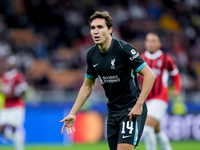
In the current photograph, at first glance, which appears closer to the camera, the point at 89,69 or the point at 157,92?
the point at 89,69

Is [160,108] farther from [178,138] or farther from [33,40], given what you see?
[33,40]

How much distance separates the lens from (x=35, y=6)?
666 inches

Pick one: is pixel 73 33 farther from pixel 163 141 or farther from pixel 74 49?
pixel 163 141

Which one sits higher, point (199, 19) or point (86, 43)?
point (199, 19)

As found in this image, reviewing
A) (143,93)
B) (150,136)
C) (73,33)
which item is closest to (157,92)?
(150,136)

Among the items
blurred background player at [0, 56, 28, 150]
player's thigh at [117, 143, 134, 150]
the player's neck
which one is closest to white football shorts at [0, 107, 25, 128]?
blurred background player at [0, 56, 28, 150]

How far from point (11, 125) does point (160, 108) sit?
14.5ft

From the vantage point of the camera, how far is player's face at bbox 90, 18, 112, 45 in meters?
5.59

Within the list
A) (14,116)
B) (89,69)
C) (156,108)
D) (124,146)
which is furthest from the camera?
(14,116)

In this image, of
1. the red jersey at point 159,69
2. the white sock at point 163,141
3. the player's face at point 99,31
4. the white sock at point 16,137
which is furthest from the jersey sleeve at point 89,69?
the white sock at point 16,137

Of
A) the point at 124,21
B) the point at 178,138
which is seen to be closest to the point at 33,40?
the point at 124,21

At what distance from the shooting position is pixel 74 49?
1619 cm

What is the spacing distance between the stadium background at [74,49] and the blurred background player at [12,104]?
0.42 m

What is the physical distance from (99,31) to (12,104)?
6.33m
